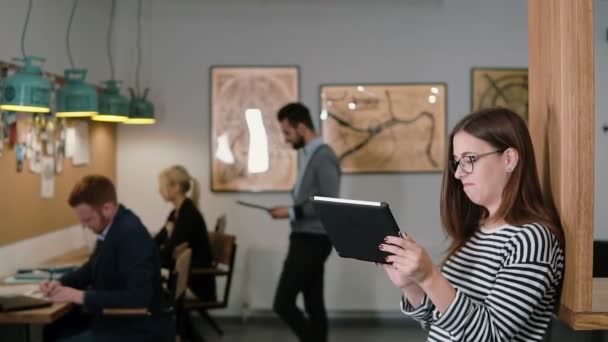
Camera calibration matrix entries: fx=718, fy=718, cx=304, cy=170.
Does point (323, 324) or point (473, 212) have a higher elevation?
point (473, 212)

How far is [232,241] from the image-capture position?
14.7ft

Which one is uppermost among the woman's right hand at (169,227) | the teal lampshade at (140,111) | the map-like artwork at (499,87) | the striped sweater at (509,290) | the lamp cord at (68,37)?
the lamp cord at (68,37)

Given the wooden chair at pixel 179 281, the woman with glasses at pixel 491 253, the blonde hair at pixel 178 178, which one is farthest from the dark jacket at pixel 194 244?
the woman with glasses at pixel 491 253

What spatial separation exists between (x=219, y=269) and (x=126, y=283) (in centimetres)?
177

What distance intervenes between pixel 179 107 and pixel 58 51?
123cm

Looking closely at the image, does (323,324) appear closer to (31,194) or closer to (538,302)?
(31,194)

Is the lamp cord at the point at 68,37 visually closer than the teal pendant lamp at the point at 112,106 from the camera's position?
No

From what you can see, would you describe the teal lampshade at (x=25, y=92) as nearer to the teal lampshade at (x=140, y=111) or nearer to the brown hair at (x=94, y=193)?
the brown hair at (x=94, y=193)

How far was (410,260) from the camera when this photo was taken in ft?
4.43

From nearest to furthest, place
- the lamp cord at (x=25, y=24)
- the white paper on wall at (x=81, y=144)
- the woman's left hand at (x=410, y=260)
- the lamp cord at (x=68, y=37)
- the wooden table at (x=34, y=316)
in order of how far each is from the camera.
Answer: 1. the woman's left hand at (x=410, y=260)
2. the wooden table at (x=34, y=316)
3. the lamp cord at (x=25, y=24)
4. the lamp cord at (x=68, y=37)
5. the white paper on wall at (x=81, y=144)

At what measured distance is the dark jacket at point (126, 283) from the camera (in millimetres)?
2812

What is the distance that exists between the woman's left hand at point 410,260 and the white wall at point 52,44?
2.73m

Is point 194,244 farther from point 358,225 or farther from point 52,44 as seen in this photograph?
point 358,225

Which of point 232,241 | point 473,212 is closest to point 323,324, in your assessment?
point 232,241
